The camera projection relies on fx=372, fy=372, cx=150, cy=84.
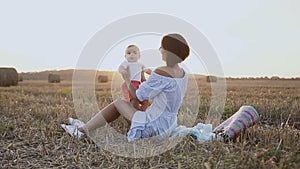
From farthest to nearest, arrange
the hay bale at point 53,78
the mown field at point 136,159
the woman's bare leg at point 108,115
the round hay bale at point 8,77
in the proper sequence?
the hay bale at point 53,78, the round hay bale at point 8,77, the woman's bare leg at point 108,115, the mown field at point 136,159

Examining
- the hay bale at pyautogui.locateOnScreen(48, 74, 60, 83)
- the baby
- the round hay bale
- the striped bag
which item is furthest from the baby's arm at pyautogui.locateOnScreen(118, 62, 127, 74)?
the hay bale at pyautogui.locateOnScreen(48, 74, 60, 83)

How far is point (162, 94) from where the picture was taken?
3527mm

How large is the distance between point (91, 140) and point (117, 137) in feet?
1.01

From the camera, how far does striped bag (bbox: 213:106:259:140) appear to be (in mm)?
3463

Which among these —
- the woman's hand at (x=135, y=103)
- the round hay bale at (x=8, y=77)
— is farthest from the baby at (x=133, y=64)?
the round hay bale at (x=8, y=77)

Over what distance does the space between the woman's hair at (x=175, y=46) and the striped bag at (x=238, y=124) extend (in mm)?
792

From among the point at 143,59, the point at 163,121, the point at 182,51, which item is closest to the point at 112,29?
the point at 143,59

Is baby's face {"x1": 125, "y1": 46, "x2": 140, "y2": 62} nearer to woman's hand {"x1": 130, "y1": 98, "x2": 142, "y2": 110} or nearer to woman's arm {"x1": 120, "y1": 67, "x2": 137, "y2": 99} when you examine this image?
woman's arm {"x1": 120, "y1": 67, "x2": 137, "y2": 99}

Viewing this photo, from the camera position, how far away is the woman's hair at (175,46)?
11.2ft

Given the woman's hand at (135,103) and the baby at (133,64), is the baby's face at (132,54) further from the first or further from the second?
the woman's hand at (135,103)

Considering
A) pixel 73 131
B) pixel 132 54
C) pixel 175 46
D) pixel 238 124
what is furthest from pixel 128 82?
pixel 238 124

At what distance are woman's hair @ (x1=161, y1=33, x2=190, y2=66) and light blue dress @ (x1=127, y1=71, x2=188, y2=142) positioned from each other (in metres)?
0.23

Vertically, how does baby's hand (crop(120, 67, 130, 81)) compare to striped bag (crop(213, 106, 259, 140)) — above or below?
above

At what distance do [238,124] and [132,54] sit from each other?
1.22 meters
